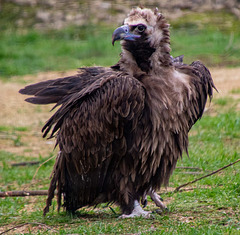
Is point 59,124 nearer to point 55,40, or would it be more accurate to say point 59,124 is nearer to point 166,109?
point 166,109

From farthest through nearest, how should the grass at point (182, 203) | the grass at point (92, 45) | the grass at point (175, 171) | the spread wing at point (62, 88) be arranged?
the grass at point (92, 45)
the spread wing at point (62, 88)
the grass at point (175, 171)
the grass at point (182, 203)

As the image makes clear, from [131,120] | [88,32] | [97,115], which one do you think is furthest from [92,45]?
[131,120]

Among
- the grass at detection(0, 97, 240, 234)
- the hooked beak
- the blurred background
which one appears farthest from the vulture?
the blurred background

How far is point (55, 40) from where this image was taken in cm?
1717

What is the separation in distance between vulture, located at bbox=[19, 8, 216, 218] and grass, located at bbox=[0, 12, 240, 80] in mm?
8148

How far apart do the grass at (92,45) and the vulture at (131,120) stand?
8148mm

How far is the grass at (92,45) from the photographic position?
14375mm

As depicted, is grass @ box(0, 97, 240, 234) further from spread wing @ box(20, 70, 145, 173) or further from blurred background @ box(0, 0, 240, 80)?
blurred background @ box(0, 0, 240, 80)

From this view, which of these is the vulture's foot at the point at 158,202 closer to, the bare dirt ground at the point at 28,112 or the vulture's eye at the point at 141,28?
the vulture's eye at the point at 141,28

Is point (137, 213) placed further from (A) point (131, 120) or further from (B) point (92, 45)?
(B) point (92, 45)

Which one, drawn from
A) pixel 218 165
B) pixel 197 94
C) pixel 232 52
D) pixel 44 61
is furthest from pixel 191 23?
pixel 197 94

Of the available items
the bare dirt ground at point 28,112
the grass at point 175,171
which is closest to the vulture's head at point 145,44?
the grass at point 175,171

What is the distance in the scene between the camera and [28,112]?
36.4 feet

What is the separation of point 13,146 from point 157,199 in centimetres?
441
